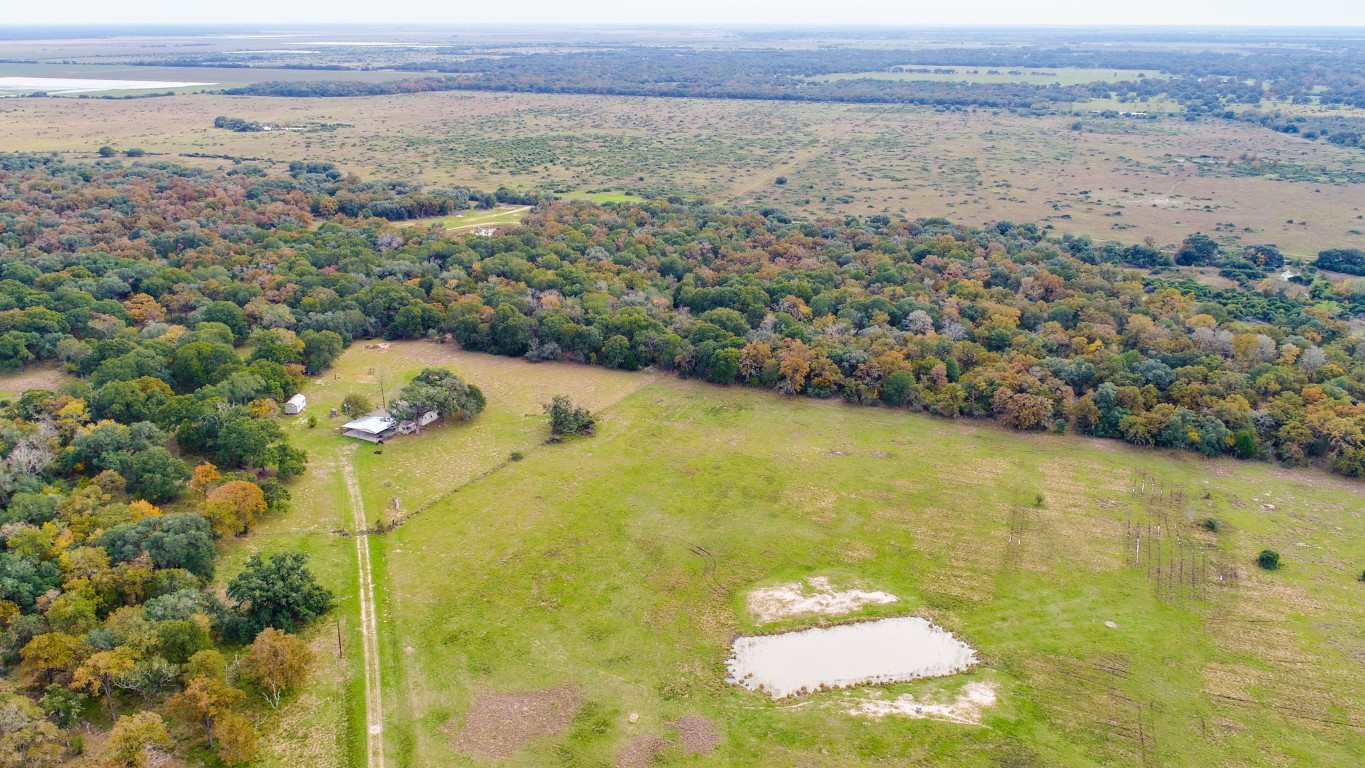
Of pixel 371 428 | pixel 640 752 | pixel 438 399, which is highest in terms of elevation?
pixel 438 399

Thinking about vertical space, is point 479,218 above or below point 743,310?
above

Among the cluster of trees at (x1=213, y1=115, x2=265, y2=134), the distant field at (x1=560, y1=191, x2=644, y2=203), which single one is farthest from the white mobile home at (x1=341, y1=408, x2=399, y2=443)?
the cluster of trees at (x1=213, y1=115, x2=265, y2=134)

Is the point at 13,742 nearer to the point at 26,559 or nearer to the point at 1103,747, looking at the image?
the point at 26,559

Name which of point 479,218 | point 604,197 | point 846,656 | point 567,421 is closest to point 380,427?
point 567,421

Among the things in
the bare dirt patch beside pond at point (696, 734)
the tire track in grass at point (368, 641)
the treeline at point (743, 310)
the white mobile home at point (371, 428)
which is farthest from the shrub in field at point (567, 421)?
the bare dirt patch beside pond at point (696, 734)

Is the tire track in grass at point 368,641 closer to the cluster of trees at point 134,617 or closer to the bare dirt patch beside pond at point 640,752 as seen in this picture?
the cluster of trees at point 134,617

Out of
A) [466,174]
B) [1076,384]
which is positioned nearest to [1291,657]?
[1076,384]

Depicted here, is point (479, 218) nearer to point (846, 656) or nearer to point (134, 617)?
point (134, 617)
